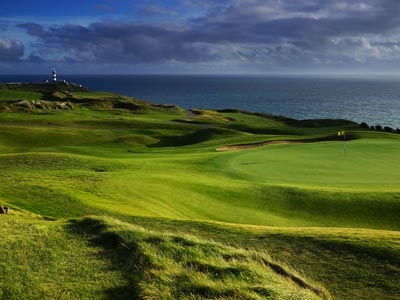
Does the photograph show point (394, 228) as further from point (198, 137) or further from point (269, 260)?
Result: point (198, 137)

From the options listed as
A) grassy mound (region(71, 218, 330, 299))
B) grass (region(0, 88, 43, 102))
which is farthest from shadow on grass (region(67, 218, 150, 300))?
grass (region(0, 88, 43, 102))

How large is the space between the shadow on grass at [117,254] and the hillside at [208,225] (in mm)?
42

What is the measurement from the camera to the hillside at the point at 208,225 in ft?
28.1

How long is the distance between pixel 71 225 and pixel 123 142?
37655 mm

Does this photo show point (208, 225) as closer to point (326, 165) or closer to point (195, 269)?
point (195, 269)

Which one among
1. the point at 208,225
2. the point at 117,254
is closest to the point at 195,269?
the point at 117,254

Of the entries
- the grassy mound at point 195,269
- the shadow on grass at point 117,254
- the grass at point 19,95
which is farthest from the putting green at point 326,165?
the grass at point 19,95

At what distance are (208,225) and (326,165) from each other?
1526 cm

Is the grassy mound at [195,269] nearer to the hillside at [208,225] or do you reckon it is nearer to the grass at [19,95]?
the hillside at [208,225]

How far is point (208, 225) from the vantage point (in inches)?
528

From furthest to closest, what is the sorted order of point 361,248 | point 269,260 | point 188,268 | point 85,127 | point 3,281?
point 85,127 < point 361,248 < point 269,260 < point 188,268 < point 3,281

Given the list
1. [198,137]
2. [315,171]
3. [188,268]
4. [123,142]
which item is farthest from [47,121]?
[188,268]

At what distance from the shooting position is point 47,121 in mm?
62594

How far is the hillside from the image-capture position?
857cm
